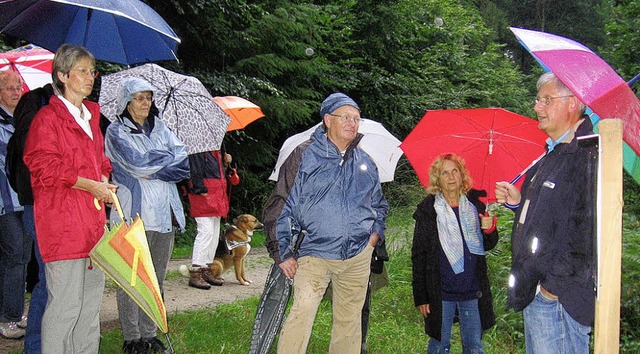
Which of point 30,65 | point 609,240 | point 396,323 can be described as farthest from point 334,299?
point 30,65

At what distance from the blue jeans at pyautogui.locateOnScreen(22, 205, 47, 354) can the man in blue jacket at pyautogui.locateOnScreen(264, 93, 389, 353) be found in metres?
1.54

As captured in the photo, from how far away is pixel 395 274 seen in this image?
9.10 m

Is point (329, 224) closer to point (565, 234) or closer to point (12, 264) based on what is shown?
point (565, 234)

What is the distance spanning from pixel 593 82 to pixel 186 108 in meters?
4.30

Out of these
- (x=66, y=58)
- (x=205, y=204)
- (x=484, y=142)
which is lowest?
(x=205, y=204)

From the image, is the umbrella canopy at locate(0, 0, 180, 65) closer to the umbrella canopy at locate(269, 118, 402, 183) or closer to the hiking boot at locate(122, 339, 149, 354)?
the umbrella canopy at locate(269, 118, 402, 183)

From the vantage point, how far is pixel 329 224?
15.0 feet

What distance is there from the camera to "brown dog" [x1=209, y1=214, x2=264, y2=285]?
329 inches

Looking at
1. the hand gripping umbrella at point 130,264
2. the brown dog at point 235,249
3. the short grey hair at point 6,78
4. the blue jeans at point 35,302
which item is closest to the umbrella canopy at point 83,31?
the short grey hair at point 6,78

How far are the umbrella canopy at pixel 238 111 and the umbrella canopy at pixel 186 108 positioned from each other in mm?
2245

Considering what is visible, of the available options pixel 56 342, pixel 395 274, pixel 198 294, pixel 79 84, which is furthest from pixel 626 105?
pixel 395 274

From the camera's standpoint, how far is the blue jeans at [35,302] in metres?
4.38

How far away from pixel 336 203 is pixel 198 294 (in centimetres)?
368

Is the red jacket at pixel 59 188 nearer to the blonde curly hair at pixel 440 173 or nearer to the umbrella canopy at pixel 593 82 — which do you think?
the blonde curly hair at pixel 440 173
